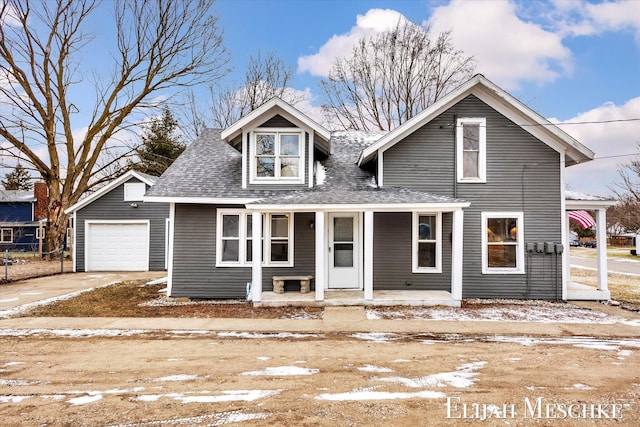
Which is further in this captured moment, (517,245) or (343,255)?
(343,255)

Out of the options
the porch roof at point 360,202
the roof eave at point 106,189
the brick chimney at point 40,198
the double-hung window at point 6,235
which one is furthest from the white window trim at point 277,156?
the double-hung window at point 6,235

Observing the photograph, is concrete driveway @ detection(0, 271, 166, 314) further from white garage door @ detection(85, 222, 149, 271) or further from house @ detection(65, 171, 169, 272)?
house @ detection(65, 171, 169, 272)

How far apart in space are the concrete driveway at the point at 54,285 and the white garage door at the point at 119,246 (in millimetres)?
656

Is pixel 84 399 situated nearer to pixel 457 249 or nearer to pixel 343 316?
pixel 343 316

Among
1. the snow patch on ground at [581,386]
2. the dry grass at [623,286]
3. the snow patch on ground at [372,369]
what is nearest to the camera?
the snow patch on ground at [581,386]

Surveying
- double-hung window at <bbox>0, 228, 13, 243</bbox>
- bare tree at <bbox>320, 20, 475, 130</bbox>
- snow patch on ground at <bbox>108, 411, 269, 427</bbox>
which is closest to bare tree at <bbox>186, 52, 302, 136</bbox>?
bare tree at <bbox>320, 20, 475, 130</bbox>

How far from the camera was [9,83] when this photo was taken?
20.6m

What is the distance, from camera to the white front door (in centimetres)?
1106

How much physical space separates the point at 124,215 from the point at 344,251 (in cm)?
1226

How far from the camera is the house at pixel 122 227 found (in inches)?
720

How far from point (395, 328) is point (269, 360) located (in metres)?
2.99

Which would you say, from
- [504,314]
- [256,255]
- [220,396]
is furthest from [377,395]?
[504,314]

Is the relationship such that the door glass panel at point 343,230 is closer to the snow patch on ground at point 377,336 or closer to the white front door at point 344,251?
the white front door at point 344,251

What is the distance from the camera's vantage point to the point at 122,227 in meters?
18.5
